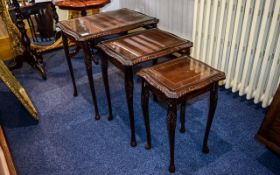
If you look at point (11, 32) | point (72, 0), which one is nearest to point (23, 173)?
point (11, 32)

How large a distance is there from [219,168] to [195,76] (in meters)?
0.64

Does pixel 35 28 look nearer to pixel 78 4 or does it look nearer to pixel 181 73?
pixel 78 4

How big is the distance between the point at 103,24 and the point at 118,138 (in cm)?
90

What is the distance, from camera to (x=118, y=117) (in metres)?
2.25

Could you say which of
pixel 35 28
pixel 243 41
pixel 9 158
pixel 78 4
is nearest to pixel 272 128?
pixel 243 41

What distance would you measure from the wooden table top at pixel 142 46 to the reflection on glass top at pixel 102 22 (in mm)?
181

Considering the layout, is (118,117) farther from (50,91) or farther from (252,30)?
(252,30)

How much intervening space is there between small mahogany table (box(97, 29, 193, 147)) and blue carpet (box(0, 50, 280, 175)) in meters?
0.21

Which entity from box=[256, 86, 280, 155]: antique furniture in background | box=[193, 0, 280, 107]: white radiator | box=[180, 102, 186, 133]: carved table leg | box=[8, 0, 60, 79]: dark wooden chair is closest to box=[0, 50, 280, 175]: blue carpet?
box=[180, 102, 186, 133]: carved table leg

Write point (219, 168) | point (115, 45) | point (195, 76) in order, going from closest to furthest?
point (195, 76)
point (219, 168)
point (115, 45)

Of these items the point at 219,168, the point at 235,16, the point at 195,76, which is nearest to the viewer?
the point at 195,76

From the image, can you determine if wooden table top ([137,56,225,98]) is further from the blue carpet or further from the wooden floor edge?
the wooden floor edge

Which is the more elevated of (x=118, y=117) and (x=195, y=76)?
(x=195, y=76)

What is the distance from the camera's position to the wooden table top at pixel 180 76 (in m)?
1.42
